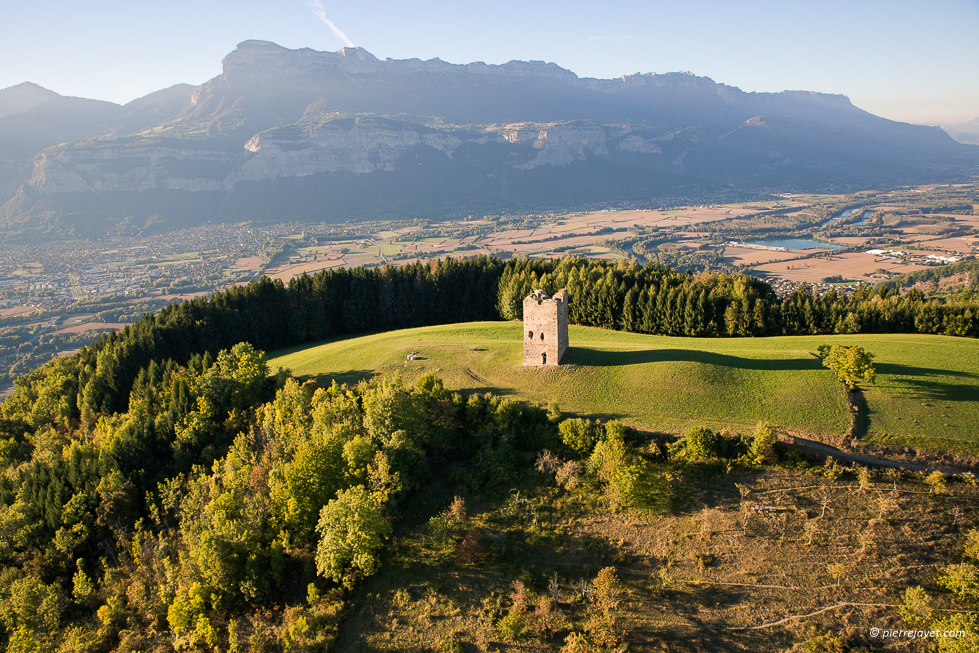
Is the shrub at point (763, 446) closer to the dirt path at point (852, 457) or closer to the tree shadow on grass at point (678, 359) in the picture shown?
the dirt path at point (852, 457)

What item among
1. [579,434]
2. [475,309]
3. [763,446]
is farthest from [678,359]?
[475,309]

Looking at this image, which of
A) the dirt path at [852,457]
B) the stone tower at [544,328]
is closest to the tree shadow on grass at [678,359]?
the stone tower at [544,328]

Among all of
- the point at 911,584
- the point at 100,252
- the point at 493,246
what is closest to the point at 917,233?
the point at 493,246

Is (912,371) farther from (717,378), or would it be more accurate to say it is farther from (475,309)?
(475,309)

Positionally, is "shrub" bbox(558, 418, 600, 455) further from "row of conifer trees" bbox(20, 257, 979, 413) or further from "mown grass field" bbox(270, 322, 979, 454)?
"row of conifer trees" bbox(20, 257, 979, 413)

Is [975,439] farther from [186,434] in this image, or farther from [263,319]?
[263,319]

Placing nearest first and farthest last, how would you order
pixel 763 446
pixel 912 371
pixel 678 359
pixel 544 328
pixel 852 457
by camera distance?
pixel 852 457 < pixel 763 446 < pixel 912 371 < pixel 678 359 < pixel 544 328

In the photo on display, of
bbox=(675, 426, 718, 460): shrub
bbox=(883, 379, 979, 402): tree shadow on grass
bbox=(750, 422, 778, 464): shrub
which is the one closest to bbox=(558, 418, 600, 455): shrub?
bbox=(675, 426, 718, 460): shrub
